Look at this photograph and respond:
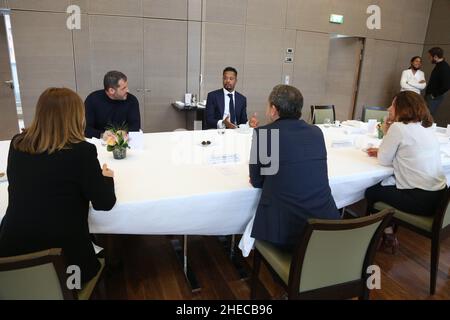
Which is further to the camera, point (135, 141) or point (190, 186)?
point (135, 141)

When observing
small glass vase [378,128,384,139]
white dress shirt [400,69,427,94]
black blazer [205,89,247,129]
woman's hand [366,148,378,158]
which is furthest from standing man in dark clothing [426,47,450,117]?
woman's hand [366,148,378,158]

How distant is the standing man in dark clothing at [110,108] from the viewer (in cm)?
284

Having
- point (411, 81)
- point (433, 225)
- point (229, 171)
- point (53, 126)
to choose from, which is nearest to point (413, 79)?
point (411, 81)

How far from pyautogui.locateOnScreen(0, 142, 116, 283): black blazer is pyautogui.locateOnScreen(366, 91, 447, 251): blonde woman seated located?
1924 mm

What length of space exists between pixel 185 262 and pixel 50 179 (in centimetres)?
123

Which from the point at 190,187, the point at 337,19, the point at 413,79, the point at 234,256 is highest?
the point at 337,19

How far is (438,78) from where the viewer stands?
6223 millimetres

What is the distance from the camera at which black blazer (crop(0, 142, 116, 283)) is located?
4.27 ft

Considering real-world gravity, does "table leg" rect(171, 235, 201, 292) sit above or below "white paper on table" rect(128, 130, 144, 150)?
below

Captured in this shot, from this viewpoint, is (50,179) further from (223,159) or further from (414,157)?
(414,157)

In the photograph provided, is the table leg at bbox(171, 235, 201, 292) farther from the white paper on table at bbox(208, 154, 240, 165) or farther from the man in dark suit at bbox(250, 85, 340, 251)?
the man in dark suit at bbox(250, 85, 340, 251)
